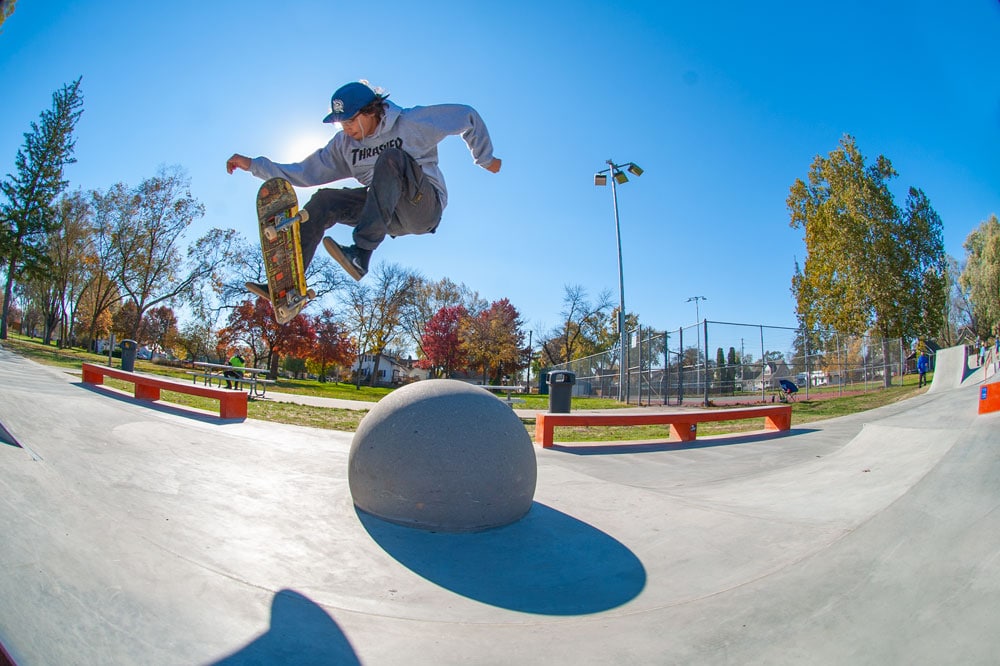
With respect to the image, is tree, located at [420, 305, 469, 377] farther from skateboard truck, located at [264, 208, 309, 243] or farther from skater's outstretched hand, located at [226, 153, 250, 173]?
skater's outstretched hand, located at [226, 153, 250, 173]

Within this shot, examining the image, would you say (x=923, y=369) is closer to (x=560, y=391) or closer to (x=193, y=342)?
(x=560, y=391)

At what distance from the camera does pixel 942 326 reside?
4793mm

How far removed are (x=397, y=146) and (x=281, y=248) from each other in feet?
4.77

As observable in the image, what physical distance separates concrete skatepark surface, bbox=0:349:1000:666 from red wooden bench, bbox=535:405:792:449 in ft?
10.5

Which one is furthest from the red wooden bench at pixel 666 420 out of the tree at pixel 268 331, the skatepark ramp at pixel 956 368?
the tree at pixel 268 331

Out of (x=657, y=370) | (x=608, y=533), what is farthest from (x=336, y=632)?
(x=657, y=370)

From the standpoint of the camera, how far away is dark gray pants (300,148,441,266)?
11.4ft

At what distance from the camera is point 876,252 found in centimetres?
554

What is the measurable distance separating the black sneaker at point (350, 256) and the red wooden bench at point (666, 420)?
4461 millimetres

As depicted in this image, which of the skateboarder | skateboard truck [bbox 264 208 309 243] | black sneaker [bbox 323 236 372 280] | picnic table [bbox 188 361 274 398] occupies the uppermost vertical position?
the skateboarder

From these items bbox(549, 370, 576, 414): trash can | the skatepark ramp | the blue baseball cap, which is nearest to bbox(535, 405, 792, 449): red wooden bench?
bbox(549, 370, 576, 414): trash can

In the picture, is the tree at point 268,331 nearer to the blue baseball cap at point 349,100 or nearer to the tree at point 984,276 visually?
the blue baseball cap at point 349,100

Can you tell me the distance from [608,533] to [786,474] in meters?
2.88

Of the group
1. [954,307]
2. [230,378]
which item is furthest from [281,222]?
[230,378]
